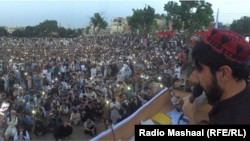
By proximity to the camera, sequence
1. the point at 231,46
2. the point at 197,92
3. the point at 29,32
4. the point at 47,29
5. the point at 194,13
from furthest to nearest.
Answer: the point at 47,29, the point at 29,32, the point at 194,13, the point at 197,92, the point at 231,46

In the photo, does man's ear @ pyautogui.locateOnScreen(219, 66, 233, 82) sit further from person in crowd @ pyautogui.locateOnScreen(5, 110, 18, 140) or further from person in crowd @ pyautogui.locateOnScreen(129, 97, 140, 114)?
→ person in crowd @ pyautogui.locateOnScreen(5, 110, 18, 140)

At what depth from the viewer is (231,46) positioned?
2.92 ft

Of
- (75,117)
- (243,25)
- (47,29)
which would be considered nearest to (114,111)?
(75,117)

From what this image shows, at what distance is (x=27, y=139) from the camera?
5.60m

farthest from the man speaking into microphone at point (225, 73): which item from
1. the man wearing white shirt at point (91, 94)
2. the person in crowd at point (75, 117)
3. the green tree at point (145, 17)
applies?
the green tree at point (145, 17)

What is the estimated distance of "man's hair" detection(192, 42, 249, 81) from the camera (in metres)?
0.91

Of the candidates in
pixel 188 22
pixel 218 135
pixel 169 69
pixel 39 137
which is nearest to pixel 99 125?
pixel 39 137

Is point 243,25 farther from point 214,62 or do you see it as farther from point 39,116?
point 214,62

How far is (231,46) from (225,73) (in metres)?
0.13

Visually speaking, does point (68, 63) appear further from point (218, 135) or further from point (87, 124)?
point (218, 135)

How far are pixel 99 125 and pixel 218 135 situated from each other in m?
6.48

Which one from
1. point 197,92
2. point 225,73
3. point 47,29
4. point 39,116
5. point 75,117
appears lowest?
→ point 75,117

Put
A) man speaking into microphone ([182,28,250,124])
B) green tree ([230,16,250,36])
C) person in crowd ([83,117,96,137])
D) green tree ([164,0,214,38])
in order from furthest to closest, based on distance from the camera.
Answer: green tree ([230,16,250,36]), green tree ([164,0,214,38]), person in crowd ([83,117,96,137]), man speaking into microphone ([182,28,250,124])

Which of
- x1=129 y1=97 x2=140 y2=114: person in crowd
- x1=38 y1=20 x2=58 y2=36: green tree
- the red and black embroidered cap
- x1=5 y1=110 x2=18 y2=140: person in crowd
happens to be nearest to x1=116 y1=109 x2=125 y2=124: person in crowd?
x1=129 y1=97 x2=140 y2=114: person in crowd
